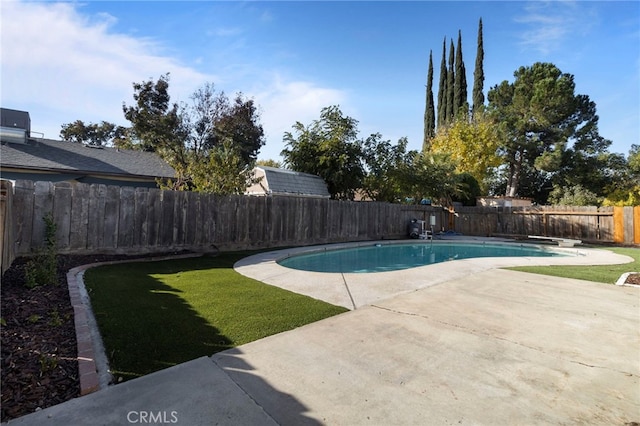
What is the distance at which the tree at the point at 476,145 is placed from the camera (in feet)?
90.6

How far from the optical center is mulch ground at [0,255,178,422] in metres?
2.19

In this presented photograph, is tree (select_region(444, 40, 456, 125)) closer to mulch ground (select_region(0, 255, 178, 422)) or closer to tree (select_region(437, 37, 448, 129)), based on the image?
tree (select_region(437, 37, 448, 129))

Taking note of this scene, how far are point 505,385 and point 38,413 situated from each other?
3.33 m

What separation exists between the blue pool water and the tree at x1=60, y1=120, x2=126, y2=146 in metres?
32.2

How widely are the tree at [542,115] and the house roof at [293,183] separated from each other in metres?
18.1

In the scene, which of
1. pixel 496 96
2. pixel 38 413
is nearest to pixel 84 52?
pixel 38 413

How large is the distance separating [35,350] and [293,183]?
14447 mm

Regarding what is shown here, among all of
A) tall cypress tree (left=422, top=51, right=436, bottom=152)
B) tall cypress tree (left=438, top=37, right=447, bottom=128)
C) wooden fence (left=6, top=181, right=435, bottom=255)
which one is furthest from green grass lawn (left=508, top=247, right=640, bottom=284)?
tall cypress tree (left=422, top=51, right=436, bottom=152)

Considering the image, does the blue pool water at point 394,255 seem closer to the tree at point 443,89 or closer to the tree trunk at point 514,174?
the tree trunk at point 514,174

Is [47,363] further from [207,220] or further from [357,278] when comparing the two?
[207,220]

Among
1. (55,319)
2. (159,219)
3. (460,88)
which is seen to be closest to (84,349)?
(55,319)

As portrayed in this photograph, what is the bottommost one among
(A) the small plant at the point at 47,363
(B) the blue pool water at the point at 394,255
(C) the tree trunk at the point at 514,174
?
(B) the blue pool water at the point at 394,255

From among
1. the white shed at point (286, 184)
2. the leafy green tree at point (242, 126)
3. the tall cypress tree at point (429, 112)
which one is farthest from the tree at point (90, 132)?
the tall cypress tree at point (429, 112)

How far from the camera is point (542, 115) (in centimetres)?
2533
